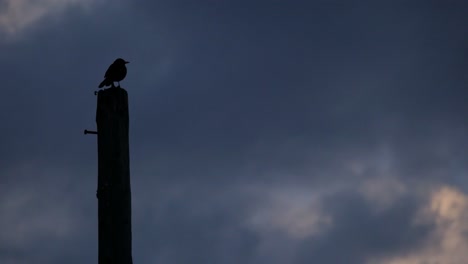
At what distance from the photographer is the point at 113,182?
603 cm

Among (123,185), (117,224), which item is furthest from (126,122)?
(117,224)

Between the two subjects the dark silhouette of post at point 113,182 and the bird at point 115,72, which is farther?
the bird at point 115,72

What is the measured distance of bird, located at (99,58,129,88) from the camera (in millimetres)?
9380

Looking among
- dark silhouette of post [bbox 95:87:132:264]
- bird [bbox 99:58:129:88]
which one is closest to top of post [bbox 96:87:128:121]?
dark silhouette of post [bbox 95:87:132:264]

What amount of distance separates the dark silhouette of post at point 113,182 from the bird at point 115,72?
3039 millimetres

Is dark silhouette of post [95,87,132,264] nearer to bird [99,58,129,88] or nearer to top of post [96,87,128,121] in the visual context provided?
top of post [96,87,128,121]

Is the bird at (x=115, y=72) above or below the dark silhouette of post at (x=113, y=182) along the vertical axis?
above

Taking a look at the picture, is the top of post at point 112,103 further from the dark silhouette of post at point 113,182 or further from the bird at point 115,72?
the bird at point 115,72

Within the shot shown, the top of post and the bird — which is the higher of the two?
the bird

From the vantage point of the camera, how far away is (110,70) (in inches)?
369

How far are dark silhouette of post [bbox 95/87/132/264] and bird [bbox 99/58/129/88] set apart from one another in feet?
9.97

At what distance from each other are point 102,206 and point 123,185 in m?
0.29

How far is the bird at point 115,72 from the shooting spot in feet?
30.8

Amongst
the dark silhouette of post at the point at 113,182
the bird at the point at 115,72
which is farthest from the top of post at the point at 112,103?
the bird at the point at 115,72
